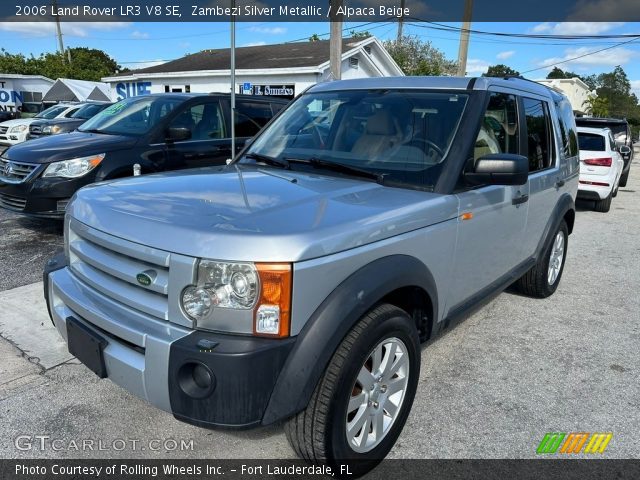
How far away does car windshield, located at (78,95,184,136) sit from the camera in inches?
259

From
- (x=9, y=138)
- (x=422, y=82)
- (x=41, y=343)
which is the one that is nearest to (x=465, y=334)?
(x=422, y=82)

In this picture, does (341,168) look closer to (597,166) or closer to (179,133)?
(179,133)

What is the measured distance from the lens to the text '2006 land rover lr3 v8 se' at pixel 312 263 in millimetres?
1977

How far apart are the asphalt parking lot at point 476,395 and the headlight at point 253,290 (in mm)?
556

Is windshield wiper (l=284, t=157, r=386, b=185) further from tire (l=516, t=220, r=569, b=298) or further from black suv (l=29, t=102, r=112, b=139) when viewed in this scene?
black suv (l=29, t=102, r=112, b=139)

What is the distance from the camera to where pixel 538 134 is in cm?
416

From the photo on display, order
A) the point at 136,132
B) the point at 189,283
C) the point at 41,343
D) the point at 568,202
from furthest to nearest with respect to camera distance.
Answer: the point at 136,132
the point at 568,202
the point at 41,343
the point at 189,283

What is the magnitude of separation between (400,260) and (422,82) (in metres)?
1.55

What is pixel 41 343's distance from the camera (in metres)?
3.65

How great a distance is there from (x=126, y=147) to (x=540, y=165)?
4570 millimetres

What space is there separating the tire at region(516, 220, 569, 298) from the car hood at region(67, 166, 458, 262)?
220 cm

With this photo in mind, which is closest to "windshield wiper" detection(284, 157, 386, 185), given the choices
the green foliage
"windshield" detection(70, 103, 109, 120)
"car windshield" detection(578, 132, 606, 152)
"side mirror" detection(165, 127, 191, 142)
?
"side mirror" detection(165, 127, 191, 142)

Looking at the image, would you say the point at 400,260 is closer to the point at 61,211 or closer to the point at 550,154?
the point at 550,154

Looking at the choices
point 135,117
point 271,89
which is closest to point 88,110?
point 271,89
